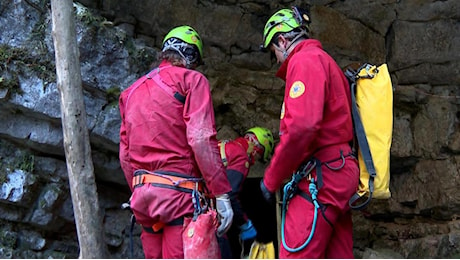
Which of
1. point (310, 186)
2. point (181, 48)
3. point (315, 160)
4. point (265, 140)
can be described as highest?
point (181, 48)

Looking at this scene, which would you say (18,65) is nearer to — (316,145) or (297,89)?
(297,89)

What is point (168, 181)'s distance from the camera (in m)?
3.54

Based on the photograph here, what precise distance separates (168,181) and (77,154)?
30.5 inches

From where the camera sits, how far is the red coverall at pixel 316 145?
3.32 meters

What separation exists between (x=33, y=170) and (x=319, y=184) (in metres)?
3.01

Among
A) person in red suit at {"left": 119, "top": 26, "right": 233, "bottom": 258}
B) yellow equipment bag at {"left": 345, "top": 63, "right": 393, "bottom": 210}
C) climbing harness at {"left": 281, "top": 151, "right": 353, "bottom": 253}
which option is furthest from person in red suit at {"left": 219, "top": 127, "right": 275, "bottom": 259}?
yellow equipment bag at {"left": 345, "top": 63, "right": 393, "bottom": 210}

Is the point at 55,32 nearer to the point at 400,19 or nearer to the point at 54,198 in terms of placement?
the point at 54,198

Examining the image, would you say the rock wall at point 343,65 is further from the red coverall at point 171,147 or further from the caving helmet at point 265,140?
the red coverall at point 171,147

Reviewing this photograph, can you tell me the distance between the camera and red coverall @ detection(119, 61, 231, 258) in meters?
3.53

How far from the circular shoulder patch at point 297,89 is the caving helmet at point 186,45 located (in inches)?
39.4

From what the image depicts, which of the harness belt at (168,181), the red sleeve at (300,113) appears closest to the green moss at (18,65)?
the harness belt at (168,181)

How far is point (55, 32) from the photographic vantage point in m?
4.03

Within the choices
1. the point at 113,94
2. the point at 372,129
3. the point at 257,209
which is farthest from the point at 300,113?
the point at 257,209

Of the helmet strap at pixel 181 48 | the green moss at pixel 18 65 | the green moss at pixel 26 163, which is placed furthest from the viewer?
the green moss at pixel 26 163
